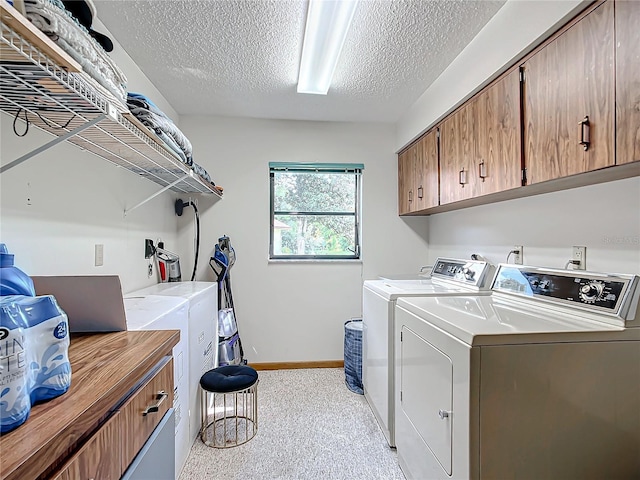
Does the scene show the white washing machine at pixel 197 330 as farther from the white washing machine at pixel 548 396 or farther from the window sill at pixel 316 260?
the white washing machine at pixel 548 396

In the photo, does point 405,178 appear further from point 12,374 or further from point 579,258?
point 12,374

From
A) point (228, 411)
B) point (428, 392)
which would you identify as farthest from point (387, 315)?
point (228, 411)

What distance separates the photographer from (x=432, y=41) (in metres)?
1.97

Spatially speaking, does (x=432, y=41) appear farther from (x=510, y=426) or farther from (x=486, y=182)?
(x=510, y=426)

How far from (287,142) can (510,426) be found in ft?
9.33

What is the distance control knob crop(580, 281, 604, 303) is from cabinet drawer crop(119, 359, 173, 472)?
162 centimetres

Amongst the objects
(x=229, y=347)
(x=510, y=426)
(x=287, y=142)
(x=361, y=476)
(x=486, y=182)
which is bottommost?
(x=361, y=476)

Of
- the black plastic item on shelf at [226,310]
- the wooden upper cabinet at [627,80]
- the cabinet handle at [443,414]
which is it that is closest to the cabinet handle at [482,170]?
the wooden upper cabinet at [627,80]

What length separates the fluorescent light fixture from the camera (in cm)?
160

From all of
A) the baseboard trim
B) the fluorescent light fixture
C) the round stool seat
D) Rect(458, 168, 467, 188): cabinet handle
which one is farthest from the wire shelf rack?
the baseboard trim

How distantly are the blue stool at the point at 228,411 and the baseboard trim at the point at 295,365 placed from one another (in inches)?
31.4

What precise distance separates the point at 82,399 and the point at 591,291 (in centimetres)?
173

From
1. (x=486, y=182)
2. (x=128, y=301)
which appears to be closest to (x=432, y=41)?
(x=486, y=182)

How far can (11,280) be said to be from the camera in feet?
2.56
